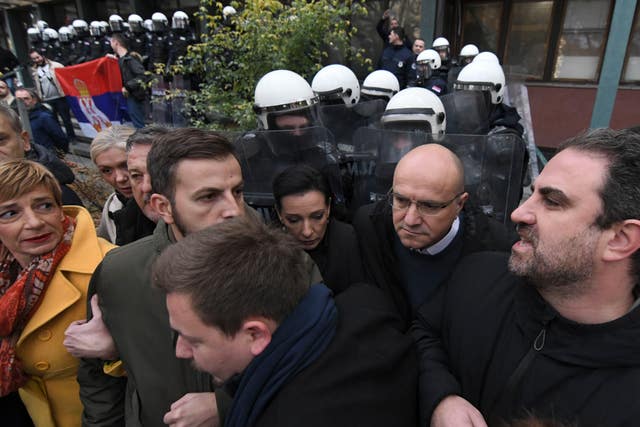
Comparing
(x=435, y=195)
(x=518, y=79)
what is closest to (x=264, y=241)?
(x=435, y=195)

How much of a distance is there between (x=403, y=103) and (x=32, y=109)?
15.6 ft

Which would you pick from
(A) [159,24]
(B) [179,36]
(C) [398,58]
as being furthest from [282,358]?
(A) [159,24]

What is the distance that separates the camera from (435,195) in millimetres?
1674

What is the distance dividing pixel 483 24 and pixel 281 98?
7.38 m

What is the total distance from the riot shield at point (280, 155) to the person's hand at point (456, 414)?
1553 millimetres

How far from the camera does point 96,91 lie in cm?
751

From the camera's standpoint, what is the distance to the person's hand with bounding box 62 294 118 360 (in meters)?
1.34

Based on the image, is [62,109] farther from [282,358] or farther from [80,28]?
[282,358]

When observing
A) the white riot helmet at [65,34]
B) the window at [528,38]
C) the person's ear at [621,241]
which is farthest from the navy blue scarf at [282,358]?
the white riot helmet at [65,34]

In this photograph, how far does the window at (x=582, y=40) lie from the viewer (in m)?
7.47

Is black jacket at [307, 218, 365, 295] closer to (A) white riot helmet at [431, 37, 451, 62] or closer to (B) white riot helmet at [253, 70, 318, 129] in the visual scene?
(B) white riot helmet at [253, 70, 318, 129]

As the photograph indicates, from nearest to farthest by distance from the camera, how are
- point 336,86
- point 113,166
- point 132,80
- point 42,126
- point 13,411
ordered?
point 13,411 < point 113,166 < point 336,86 < point 42,126 < point 132,80

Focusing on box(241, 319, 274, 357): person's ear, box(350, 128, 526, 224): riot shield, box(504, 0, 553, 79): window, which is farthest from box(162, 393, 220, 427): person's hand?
box(504, 0, 553, 79): window

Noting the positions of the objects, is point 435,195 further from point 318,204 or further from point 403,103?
point 403,103
